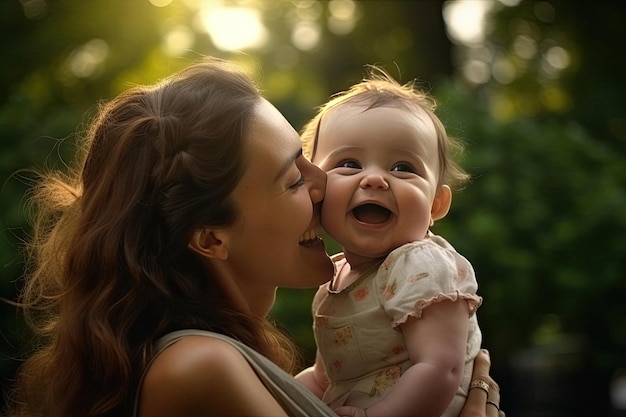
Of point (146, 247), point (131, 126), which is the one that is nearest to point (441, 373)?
point (146, 247)

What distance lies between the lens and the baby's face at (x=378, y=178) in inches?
96.3

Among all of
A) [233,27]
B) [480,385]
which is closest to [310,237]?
[480,385]

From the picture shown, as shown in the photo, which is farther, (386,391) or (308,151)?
(308,151)

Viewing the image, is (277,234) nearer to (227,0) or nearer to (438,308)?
(438,308)

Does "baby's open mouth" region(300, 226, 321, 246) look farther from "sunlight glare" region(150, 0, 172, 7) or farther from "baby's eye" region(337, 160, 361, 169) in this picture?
"sunlight glare" region(150, 0, 172, 7)

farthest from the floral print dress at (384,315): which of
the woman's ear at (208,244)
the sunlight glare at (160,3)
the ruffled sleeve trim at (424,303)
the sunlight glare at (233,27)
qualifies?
the sunlight glare at (233,27)

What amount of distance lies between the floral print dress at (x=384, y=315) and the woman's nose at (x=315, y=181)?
232mm

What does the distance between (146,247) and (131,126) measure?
29 centimetres

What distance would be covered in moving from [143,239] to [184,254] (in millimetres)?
115

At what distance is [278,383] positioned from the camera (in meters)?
2.21

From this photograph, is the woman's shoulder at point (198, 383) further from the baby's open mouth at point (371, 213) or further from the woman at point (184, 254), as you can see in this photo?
the baby's open mouth at point (371, 213)

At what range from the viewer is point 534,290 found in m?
5.60

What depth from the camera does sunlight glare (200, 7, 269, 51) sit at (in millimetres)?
8547

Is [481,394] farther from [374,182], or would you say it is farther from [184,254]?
[184,254]
